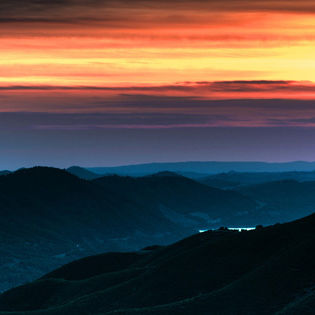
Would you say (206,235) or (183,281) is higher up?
(206,235)

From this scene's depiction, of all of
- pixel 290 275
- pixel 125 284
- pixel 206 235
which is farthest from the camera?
pixel 206 235

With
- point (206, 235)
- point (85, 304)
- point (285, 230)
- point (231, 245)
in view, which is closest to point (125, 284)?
point (85, 304)

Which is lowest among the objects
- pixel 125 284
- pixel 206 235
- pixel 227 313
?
pixel 227 313

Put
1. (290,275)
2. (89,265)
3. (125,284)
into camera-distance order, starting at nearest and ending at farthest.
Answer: (290,275)
(125,284)
(89,265)

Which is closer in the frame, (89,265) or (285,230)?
(285,230)

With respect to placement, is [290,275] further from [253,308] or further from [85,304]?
[85,304]

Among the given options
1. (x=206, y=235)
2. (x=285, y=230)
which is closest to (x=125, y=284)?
(x=285, y=230)
